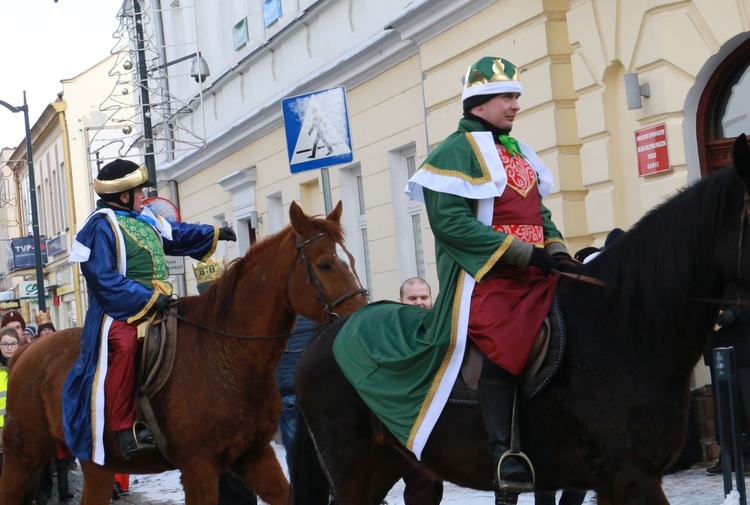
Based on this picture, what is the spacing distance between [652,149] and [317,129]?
300 centimetres

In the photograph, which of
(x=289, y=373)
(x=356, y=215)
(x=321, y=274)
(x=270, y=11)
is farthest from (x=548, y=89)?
(x=270, y=11)

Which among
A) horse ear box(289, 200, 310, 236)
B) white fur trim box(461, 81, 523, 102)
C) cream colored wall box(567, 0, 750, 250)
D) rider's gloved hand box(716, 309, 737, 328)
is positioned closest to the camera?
white fur trim box(461, 81, 523, 102)

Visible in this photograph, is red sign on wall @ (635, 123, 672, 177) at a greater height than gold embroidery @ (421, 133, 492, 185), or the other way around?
red sign on wall @ (635, 123, 672, 177)

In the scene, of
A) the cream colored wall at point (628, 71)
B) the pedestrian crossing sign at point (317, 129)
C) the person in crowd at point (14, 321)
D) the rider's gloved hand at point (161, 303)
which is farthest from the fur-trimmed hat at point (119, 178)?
the person in crowd at point (14, 321)

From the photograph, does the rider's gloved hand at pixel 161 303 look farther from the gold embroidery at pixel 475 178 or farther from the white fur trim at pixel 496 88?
the white fur trim at pixel 496 88

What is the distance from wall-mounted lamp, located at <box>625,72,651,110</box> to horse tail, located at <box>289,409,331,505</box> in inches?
209

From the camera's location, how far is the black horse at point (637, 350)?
4.36 m

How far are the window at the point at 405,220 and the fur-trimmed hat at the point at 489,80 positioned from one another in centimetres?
917

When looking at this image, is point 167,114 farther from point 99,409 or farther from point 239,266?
Result: point 99,409

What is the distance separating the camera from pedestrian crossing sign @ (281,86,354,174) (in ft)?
28.3

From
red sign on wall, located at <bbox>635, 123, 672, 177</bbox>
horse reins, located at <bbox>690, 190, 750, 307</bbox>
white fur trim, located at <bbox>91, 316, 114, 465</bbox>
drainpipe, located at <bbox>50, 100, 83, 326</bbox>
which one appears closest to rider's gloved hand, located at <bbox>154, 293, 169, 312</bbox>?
white fur trim, located at <bbox>91, 316, 114, 465</bbox>

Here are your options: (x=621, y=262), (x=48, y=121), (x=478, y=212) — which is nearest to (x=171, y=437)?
(x=478, y=212)

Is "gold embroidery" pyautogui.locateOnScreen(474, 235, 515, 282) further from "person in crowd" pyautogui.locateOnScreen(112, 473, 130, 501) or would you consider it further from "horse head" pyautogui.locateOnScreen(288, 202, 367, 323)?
"person in crowd" pyautogui.locateOnScreen(112, 473, 130, 501)

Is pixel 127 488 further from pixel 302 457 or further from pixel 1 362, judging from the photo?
pixel 302 457
